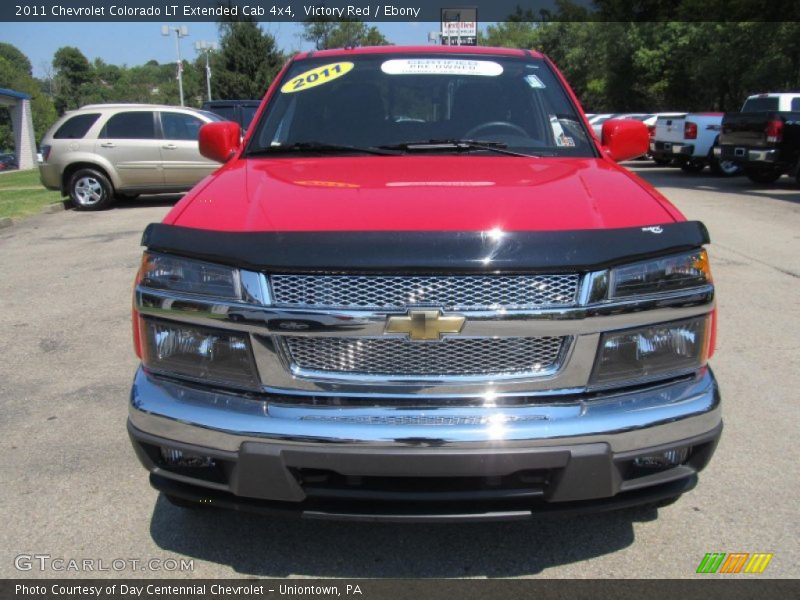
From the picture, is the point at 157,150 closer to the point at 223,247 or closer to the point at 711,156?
the point at 223,247

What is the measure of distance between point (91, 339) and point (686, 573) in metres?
4.33

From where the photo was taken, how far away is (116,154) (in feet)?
41.5

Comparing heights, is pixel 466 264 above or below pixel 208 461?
above

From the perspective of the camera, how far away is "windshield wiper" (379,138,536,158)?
10.6 ft

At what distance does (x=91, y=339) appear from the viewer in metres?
5.29

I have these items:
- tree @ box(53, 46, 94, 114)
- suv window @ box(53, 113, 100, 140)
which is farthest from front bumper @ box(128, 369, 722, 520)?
tree @ box(53, 46, 94, 114)

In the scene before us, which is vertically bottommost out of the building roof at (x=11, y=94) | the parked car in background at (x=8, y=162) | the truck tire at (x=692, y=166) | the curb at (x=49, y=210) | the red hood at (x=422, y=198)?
the parked car in background at (x=8, y=162)

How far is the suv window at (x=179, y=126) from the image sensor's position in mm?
12914

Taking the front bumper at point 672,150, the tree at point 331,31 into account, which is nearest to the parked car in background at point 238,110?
the front bumper at point 672,150

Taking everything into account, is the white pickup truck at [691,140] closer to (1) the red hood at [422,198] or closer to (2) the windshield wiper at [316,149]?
(2) the windshield wiper at [316,149]

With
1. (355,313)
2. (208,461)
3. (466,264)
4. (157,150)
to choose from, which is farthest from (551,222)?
(157,150)

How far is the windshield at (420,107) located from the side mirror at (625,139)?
284 mm

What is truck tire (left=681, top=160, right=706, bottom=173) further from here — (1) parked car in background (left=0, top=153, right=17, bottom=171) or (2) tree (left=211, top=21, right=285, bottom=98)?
(2) tree (left=211, top=21, right=285, bottom=98)

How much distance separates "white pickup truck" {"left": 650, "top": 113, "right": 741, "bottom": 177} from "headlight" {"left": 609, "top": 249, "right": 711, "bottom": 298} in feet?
53.0
